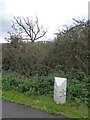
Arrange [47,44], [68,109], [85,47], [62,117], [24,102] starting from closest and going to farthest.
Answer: [62,117], [68,109], [24,102], [85,47], [47,44]

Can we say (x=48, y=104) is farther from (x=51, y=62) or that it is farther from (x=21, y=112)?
(x=51, y=62)

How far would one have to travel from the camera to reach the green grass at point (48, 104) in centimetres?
748

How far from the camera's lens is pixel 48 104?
808cm

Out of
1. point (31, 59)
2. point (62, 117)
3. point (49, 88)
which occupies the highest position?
point (31, 59)

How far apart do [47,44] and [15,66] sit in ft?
5.98

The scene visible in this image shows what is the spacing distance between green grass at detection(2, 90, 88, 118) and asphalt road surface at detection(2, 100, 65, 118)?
0.86 ft

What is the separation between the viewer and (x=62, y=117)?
714 centimetres

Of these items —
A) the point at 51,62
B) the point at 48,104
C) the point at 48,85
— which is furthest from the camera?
the point at 51,62

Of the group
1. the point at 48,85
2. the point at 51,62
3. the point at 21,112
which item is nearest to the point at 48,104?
the point at 21,112

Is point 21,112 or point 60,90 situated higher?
point 60,90

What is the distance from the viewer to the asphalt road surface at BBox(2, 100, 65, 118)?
23.3 ft

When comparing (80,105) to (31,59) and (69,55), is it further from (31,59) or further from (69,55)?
(31,59)

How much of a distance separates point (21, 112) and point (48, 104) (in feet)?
3.36

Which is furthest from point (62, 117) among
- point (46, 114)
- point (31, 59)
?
point (31, 59)
